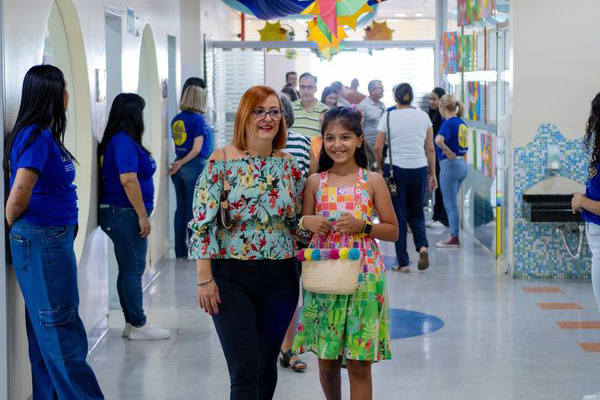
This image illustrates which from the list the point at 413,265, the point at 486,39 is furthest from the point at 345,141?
the point at 486,39

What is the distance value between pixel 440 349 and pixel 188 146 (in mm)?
3840

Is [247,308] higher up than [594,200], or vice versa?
[594,200]

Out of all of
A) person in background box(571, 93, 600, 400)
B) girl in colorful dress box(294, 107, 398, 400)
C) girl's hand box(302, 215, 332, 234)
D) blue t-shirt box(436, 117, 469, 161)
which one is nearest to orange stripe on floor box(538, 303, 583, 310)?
person in background box(571, 93, 600, 400)

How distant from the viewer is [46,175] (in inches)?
170

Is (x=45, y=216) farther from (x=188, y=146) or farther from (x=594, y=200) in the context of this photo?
(x=188, y=146)

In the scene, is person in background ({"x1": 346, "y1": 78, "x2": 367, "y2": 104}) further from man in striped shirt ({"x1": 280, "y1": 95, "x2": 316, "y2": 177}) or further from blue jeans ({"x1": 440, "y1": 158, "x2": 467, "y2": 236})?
man in striped shirt ({"x1": 280, "y1": 95, "x2": 316, "y2": 177})

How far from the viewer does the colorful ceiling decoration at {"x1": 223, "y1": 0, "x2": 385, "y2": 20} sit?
513 inches

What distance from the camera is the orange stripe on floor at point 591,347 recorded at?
→ 6180 mm

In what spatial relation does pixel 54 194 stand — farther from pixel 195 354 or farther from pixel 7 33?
pixel 195 354

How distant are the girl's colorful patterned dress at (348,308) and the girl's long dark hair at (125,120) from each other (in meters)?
2.42

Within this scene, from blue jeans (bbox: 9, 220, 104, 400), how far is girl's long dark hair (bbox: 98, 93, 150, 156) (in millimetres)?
1652

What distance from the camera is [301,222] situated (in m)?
3.84

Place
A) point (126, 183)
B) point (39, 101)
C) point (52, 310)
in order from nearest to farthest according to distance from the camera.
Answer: point (39, 101) → point (52, 310) → point (126, 183)

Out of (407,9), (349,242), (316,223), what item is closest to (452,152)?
(349,242)
